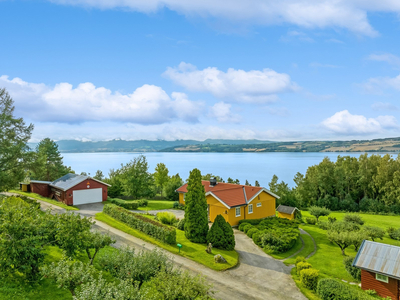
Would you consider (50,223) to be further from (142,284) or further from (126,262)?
(142,284)

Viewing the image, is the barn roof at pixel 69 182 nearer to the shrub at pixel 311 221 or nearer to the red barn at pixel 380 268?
the shrub at pixel 311 221

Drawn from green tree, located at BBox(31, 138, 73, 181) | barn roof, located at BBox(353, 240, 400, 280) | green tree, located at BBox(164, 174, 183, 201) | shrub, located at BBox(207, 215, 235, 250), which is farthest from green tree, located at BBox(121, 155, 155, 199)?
barn roof, located at BBox(353, 240, 400, 280)

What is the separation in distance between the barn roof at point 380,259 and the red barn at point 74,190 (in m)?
35.3

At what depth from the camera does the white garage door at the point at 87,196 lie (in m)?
37.6

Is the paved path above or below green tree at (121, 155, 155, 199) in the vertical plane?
below

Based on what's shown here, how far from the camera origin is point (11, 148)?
28422 millimetres

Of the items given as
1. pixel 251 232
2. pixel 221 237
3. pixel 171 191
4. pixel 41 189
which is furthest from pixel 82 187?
pixel 251 232

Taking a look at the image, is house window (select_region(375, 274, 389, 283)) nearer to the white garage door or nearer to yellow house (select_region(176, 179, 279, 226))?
yellow house (select_region(176, 179, 279, 226))

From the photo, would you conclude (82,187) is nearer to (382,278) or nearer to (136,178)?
(136,178)

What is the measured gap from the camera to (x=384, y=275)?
1434 centimetres

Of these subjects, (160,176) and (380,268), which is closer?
(380,268)

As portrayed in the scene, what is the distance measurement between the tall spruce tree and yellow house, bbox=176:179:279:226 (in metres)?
5.93

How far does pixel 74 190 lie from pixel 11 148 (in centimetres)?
1110

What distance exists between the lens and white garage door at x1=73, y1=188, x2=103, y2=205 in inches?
1481
